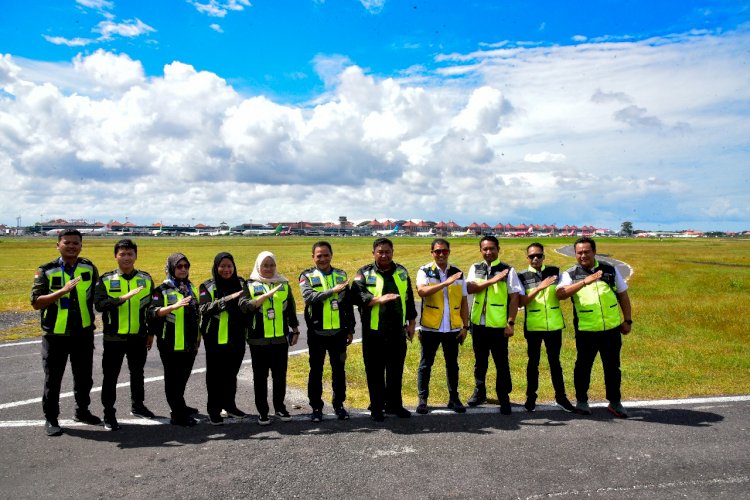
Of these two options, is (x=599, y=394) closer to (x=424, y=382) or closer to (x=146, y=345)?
(x=424, y=382)

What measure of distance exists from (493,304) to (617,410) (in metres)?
1.95

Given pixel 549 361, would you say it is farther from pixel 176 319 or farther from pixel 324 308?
pixel 176 319

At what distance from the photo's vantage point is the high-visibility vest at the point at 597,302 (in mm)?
6395

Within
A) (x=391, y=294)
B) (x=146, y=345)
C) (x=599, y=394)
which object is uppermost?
(x=391, y=294)

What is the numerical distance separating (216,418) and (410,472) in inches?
102

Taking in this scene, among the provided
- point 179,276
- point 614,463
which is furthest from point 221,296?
point 614,463

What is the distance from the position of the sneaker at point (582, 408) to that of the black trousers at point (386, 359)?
2211mm

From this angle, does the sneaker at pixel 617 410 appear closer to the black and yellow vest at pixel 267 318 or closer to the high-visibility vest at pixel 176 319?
the black and yellow vest at pixel 267 318

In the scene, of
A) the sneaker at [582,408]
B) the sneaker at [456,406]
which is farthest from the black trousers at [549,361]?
the sneaker at [456,406]

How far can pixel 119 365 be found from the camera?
624cm

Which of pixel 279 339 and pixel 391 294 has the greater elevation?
pixel 391 294

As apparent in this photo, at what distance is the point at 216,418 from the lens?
19.8ft

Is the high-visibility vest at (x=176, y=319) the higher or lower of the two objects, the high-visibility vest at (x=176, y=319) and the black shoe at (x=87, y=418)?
the higher

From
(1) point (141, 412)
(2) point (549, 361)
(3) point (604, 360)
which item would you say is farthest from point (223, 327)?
(3) point (604, 360)
